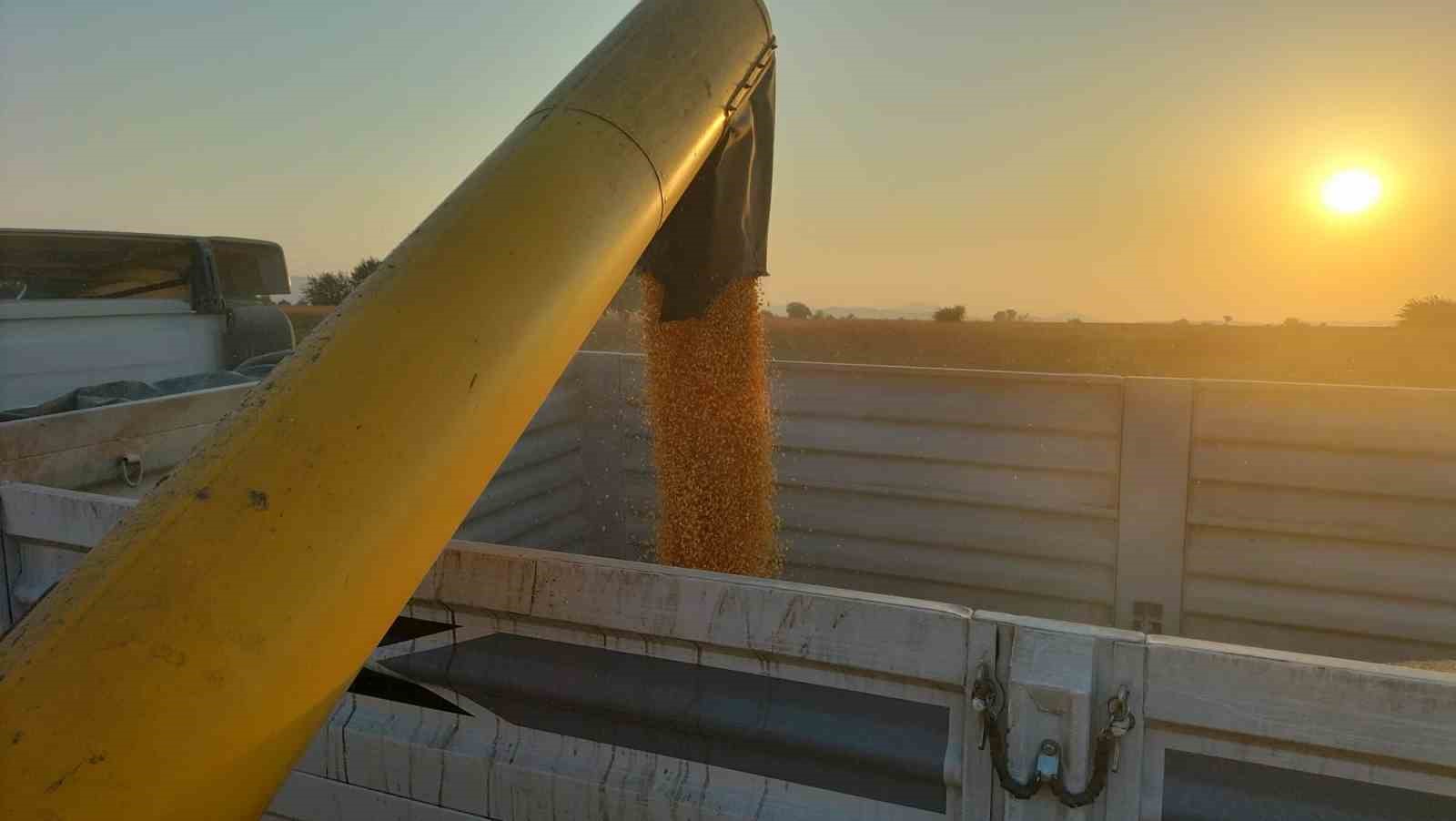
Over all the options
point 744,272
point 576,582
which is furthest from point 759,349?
point 576,582

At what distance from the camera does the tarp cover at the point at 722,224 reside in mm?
2682

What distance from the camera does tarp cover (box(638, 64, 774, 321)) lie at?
268cm

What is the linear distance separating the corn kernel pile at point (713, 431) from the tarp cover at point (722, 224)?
160mm

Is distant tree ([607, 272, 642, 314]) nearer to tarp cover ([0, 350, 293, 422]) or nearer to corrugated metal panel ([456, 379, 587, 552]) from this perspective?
corrugated metal panel ([456, 379, 587, 552])

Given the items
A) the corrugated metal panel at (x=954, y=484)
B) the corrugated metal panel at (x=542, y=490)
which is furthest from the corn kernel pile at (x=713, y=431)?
the corrugated metal panel at (x=542, y=490)

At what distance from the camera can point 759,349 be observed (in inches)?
131

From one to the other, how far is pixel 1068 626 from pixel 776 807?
21.5 inches

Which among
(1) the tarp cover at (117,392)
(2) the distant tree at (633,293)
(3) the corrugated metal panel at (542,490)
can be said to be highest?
(2) the distant tree at (633,293)

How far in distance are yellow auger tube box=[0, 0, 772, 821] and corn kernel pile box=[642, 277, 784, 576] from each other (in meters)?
1.53

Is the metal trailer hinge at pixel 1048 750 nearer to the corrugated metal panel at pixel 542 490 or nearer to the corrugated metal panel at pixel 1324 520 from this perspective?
the corrugated metal panel at pixel 1324 520

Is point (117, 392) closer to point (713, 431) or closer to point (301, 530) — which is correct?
point (713, 431)

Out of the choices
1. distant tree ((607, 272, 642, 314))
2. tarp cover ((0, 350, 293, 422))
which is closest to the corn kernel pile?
distant tree ((607, 272, 642, 314))

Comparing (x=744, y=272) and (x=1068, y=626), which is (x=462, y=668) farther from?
(x=744, y=272)

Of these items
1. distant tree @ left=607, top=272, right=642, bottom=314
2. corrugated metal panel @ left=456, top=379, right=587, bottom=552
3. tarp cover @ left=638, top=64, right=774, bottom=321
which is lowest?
corrugated metal panel @ left=456, top=379, right=587, bottom=552
